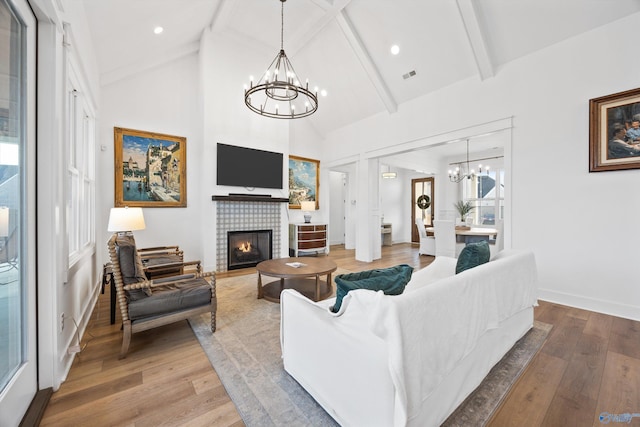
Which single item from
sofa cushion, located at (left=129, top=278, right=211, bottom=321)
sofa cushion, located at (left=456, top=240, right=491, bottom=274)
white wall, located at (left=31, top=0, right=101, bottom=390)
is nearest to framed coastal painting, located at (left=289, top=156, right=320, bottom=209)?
sofa cushion, located at (left=129, top=278, right=211, bottom=321)

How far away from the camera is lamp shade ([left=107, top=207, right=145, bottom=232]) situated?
9.70ft

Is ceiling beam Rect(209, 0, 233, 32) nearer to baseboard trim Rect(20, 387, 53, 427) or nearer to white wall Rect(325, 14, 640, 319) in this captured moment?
white wall Rect(325, 14, 640, 319)

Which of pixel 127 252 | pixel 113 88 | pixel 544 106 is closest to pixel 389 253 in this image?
pixel 544 106

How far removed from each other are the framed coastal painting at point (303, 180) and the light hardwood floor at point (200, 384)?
447 centimetres

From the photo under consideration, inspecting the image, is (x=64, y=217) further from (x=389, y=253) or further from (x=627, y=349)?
(x=389, y=253)

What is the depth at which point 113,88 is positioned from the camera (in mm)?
4363

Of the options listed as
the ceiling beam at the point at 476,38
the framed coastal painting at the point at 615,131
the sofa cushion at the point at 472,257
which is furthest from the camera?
the ceiling beam at the point at 476,38

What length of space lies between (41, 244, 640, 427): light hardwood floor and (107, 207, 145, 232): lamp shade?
1.05 meters

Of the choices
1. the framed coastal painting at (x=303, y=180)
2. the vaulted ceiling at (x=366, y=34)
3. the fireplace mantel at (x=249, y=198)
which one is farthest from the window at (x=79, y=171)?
the framed coastal painting at (x=303, y=180)

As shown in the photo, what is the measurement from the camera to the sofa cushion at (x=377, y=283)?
1.36m

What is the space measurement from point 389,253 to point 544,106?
4588 millimetres

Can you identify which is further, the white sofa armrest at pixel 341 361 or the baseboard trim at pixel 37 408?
the baseboard trim at pixel 37 408

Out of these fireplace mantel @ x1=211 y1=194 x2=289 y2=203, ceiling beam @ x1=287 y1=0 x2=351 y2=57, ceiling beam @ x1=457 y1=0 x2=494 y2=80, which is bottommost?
fireplace mantel @ x1=211 y1=194 x2=289 y2=203

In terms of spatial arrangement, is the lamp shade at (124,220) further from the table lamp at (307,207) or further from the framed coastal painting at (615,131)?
the framed coastal painting at (615,131)
